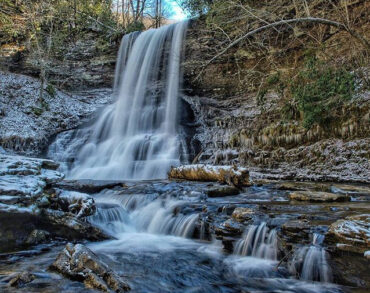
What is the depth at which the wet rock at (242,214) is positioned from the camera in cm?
454

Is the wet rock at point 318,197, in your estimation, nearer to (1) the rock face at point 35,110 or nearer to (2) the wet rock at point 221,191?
(2) the wet rock at point 221,191

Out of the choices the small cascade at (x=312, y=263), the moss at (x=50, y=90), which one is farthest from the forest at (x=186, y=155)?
the moss at (x=50, y=90)

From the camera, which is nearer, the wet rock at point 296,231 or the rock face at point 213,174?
the wet rock at point 296,231

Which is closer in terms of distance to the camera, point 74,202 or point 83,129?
point 74,202

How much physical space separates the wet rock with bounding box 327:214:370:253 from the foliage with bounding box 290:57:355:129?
5.16 m

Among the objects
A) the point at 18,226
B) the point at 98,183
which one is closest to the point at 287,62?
the point at 98,183

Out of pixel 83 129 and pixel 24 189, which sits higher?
pixel 83 129

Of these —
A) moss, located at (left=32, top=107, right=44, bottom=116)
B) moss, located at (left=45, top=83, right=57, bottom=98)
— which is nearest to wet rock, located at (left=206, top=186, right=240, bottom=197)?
moss, located at (left=32, top=107, right=44, bottom=116)

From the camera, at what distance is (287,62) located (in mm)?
13211

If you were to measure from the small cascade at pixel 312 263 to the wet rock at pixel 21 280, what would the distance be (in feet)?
9.61

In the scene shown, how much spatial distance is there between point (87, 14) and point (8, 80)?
786 centimetres

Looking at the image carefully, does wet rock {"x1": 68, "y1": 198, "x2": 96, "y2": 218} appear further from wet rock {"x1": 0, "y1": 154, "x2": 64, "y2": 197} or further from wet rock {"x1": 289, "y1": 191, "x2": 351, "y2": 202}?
wet rock {"x1": 289, "y1": 191, "x2": 351, "y2": 202}

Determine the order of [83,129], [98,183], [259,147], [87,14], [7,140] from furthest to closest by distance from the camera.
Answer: [87,14]
[83,129]
[7,140]
[259,147]
[98,183]

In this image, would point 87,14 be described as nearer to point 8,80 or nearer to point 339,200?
point 8,80
